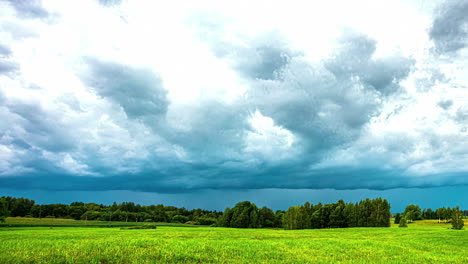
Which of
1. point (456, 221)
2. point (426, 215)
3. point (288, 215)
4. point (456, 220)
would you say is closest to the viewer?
point (456, 221)

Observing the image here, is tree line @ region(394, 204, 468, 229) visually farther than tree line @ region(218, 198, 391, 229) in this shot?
No

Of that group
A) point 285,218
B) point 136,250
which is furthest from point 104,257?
point 285,218

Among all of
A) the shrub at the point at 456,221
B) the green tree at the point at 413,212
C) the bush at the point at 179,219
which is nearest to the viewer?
the shrub at the point at 456,221

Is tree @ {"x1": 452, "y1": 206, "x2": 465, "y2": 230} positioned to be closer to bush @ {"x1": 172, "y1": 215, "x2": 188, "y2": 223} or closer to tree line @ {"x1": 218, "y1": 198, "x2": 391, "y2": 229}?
tree line @ {"x1": 218, "y1": 198, "x2": 391, "y2": 229}

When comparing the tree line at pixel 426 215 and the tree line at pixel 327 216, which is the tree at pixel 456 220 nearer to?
the tree line at pixel 426 215

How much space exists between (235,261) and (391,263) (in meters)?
10.3

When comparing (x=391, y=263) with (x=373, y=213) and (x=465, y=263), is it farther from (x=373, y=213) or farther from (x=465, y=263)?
(x=373, y=213)

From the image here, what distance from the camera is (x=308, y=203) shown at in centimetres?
13000

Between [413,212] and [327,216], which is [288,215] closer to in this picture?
[327,216]

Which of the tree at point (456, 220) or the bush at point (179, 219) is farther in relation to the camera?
the bush at point (179, 219)

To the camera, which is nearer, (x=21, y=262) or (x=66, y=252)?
(x=21, y=262)

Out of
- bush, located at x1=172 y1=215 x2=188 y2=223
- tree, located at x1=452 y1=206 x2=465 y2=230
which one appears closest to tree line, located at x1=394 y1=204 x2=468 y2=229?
tree, located at x1=452 y1=206 x2=465 y2=230

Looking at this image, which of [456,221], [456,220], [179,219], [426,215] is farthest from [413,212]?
[179,219]

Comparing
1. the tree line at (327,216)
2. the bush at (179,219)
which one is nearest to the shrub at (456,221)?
the tree line at (327,216)
